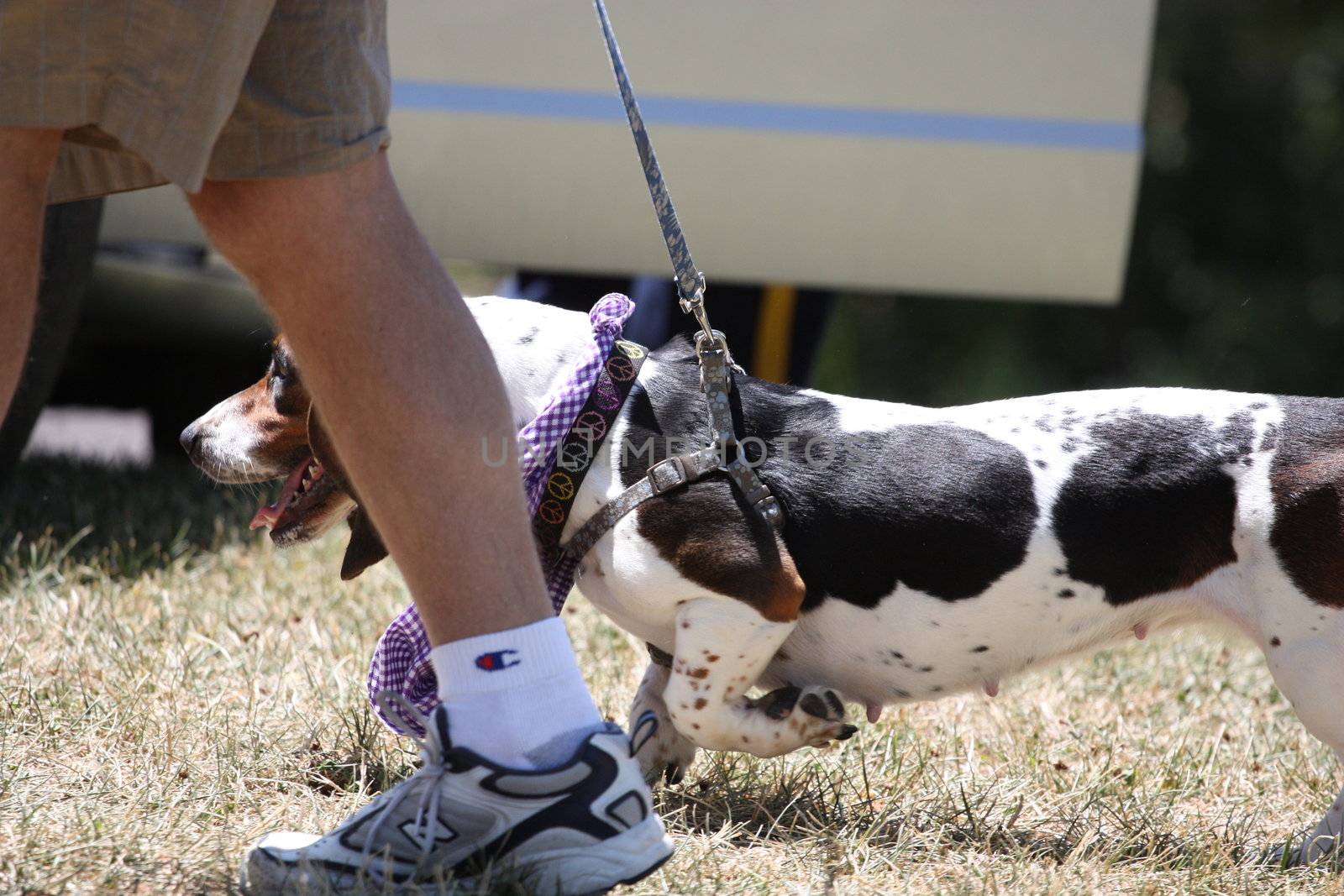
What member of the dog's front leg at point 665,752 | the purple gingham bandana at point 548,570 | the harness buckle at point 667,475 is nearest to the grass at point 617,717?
the dog's front leg at point 665,752

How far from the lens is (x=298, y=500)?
8.19 feet

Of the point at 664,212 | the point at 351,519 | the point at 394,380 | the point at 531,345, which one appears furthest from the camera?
the point at 351,519

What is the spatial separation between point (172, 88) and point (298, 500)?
3.50 feet

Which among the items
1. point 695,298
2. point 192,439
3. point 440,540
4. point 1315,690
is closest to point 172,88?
point 440,540

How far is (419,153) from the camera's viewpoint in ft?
12.4

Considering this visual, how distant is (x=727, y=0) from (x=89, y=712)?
238 centimetres

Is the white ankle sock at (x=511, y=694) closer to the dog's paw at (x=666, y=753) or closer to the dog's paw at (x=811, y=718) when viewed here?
the dog's paw at (x=811, y=718)

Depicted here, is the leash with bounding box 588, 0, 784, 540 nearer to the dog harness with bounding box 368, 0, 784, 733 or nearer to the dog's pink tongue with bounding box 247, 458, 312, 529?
the dog harness with bounding box 368, 0, 784, 733

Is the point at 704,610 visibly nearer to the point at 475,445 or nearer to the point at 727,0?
the point at 475,445

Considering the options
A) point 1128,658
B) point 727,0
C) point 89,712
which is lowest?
point 1128,658

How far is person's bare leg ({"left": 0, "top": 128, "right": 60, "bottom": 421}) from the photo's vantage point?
1.58m

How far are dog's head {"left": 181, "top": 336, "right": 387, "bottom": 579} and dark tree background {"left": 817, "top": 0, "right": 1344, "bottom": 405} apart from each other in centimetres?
587

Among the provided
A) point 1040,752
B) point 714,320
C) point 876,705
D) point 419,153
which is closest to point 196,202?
point 876,705

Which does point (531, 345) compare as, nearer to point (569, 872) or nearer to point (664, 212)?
point (664, 212)
